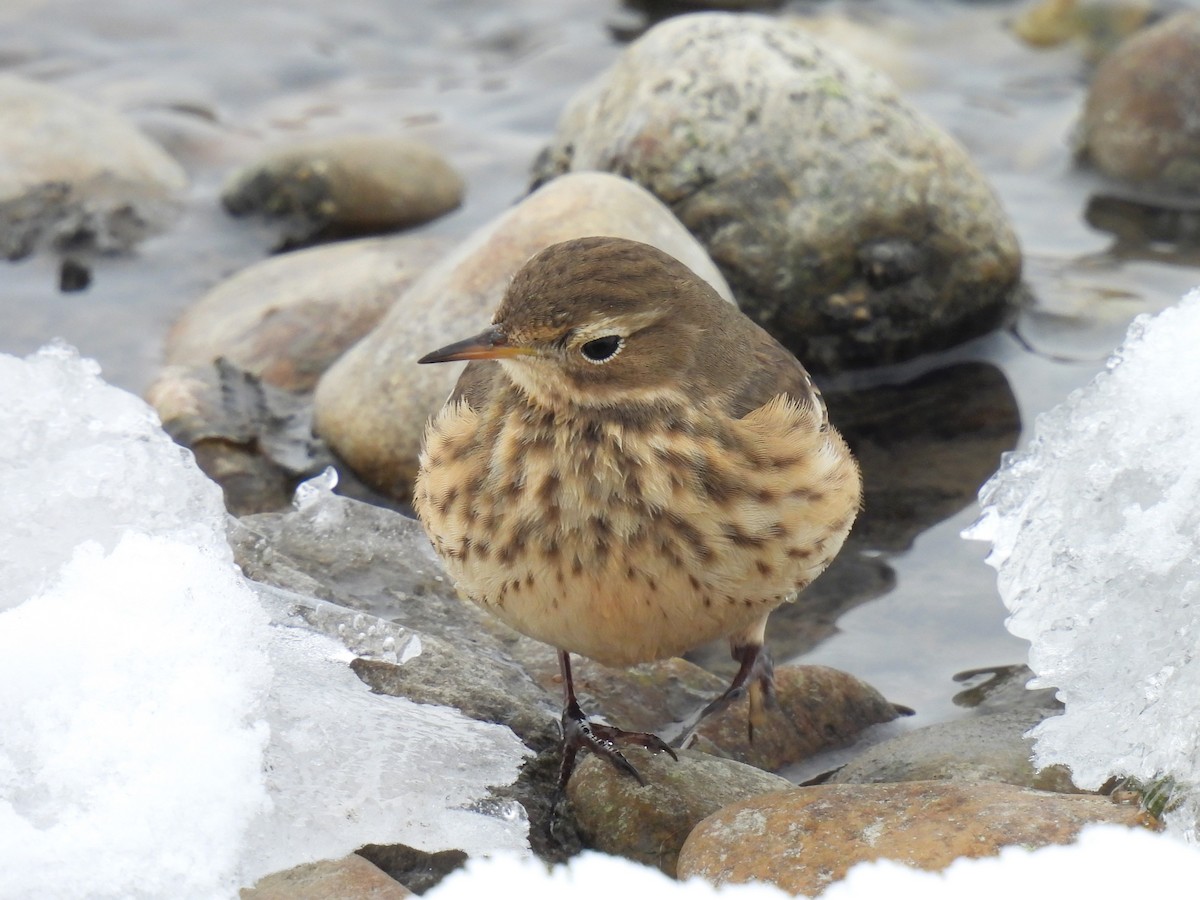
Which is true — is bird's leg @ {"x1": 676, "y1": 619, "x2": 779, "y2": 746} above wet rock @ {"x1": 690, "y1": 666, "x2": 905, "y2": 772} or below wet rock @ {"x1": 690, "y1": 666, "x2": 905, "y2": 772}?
above

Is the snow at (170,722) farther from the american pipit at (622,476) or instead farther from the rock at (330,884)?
the american pipit at (622,476)

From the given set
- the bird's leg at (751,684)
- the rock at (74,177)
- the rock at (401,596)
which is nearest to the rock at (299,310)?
the rock at (74,177)

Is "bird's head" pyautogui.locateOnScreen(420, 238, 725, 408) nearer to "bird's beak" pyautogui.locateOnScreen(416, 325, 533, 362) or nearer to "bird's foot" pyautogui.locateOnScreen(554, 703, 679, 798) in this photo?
"bird's beak" pyautogui.locateOnScreen(416, 325, 533, 362)

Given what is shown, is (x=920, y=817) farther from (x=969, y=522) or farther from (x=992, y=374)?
(x=992, y=374)

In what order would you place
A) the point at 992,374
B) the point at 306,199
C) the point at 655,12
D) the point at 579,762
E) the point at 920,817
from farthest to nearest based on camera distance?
1. the point at 655,12
2. the point at 306,199
3. the point at 992,374
4. the point at 579,762
5. the point at 920,817

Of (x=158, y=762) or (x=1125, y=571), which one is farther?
(x=1125, y=571)

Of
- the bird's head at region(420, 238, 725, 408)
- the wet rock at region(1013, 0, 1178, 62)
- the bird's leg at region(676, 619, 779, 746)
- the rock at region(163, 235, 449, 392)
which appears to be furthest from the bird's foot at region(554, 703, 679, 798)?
the wet rock at region(1013, 0, 1178, 62)

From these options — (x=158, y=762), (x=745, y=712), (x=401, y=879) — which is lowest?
(x=745, y=712)

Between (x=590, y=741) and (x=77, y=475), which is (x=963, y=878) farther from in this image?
(x=77, y=475)

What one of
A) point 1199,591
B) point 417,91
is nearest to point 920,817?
point 1199,591
